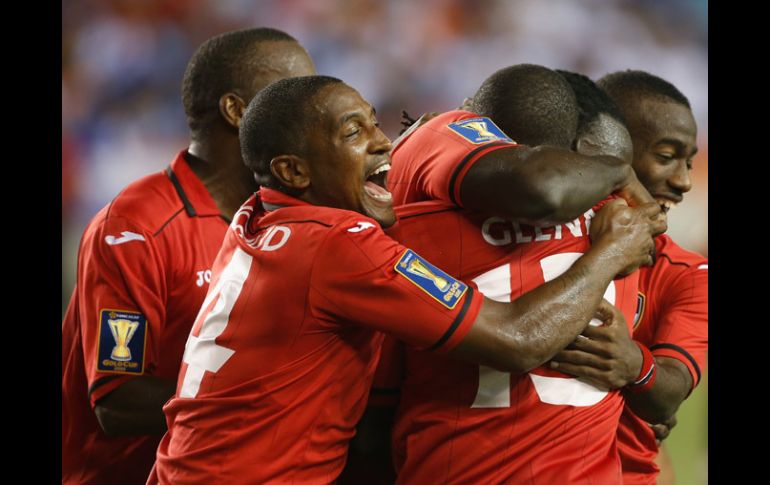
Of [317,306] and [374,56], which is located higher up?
[374,56]

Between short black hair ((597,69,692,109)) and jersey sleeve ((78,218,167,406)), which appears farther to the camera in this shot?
short black hair ((597,69,692,109))

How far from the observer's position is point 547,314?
1.66 meters

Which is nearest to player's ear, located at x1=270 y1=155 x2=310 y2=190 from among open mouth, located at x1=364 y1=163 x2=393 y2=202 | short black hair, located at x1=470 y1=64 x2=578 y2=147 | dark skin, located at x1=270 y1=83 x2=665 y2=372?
dark skin, located at x1=270 y1=83 x2=665 y2=372

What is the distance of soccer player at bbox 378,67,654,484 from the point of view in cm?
178

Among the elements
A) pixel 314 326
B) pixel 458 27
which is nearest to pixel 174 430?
pixel 314 326

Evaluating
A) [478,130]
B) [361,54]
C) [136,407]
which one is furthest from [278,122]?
[361,54]

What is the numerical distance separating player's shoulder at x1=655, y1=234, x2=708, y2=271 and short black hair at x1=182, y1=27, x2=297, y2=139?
1.29 metres

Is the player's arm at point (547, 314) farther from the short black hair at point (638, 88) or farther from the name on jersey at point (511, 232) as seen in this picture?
the short black hair at point (638, 88)

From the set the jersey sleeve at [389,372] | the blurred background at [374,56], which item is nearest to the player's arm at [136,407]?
the jersey sleeve at [389,372]

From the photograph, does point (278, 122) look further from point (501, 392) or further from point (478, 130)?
point (501, 392)

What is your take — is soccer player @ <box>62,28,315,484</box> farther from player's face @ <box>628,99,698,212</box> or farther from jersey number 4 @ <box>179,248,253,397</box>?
player's face @ <box>628,99,698,212</box>

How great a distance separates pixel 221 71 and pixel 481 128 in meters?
1.13

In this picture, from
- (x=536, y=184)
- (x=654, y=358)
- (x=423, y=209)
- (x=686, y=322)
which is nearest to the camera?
(x=536, y=184)

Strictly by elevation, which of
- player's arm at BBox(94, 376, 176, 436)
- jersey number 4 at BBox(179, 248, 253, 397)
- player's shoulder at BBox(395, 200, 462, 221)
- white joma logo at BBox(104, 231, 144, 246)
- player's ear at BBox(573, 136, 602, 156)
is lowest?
player's arm at BBox(94, 376, 176, 436)
